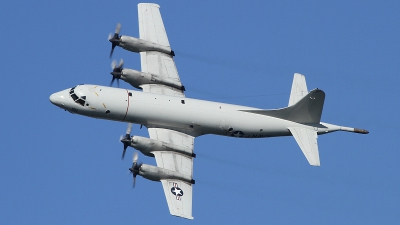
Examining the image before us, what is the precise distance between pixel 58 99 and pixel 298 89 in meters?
20.4

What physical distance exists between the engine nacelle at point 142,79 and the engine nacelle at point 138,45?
117 inches

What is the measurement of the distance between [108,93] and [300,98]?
1643 cm

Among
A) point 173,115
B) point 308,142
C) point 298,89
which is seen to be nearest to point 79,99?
point 173,115

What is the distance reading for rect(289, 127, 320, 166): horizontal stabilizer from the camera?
81.0 m

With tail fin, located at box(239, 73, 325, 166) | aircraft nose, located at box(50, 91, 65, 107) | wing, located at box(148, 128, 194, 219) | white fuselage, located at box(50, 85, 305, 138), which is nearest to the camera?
wing, located at box(148, 128, 194, 219)

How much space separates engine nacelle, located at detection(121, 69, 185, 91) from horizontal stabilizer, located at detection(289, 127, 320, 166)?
10684mm

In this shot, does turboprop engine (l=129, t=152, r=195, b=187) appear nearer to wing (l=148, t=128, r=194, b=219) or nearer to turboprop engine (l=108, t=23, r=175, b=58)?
wing (l=148, t=128, r=194, b=219)

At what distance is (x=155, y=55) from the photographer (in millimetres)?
86562

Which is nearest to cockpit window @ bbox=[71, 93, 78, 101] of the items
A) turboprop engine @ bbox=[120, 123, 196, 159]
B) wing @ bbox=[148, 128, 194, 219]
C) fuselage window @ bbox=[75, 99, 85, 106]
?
fuselage window @ bbox=[75, 99, 85, 106]

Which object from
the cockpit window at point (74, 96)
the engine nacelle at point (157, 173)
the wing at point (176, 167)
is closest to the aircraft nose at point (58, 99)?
the cockpit window at point (74, 96)

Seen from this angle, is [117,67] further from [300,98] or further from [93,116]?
[300,98]

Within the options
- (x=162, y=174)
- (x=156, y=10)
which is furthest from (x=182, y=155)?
(x=156, y=10)

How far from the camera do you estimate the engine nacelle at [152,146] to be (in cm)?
8006

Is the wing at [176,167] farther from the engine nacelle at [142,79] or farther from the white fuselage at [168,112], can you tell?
the engine nacelle at [142,79]
